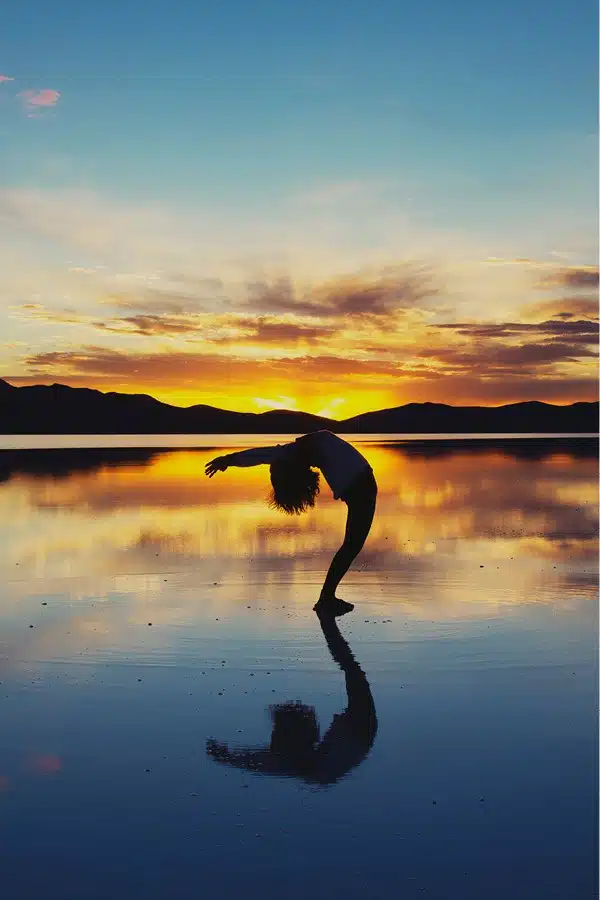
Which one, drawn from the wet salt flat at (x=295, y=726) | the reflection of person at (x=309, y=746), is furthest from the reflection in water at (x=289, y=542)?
the reflection of person at (x=309, y=746)

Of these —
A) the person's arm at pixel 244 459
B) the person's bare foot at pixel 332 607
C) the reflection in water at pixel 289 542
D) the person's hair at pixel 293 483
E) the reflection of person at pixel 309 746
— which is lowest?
the reflection of person at pixel 309 746

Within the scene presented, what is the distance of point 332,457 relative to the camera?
10.5 m

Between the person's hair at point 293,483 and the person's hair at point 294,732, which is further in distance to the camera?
the person's hair at point 293,483

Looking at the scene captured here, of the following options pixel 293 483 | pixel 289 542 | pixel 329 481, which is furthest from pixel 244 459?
pixel 289 542

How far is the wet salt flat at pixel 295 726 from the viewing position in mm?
4387

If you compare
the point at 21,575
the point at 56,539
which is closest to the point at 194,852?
the point at 21,575

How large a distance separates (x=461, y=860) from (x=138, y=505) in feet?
59.1

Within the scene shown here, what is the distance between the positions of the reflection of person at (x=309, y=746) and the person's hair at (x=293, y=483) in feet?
11.8

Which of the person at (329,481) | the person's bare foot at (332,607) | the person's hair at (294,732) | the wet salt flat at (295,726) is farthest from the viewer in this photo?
the person at (329,481)

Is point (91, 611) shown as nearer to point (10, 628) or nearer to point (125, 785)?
point (10, 628)

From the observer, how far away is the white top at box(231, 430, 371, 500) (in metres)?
10.3

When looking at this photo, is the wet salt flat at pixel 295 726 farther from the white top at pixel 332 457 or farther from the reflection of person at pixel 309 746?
the white top at pixel 332 457

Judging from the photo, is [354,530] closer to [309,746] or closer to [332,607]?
[332,607]

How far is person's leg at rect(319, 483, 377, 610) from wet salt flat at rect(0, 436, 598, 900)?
1.61 ft
